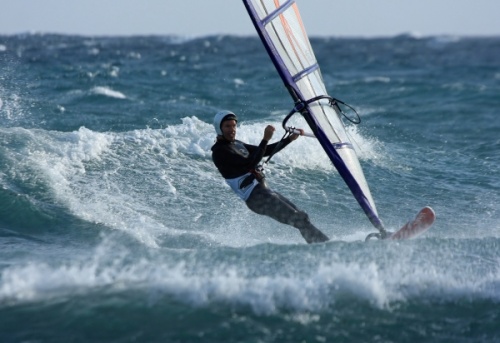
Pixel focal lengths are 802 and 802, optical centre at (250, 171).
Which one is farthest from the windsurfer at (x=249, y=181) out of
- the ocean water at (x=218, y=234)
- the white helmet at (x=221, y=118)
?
the ocean water at (x=218, y=234)

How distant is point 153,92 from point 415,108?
17.9 feet

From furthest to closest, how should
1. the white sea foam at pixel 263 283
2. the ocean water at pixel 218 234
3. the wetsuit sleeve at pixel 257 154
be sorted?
the wetsuit sleeve at pixel 257 154, the white sea foam at pixel 263 283, the ocean water at pixel 218 234

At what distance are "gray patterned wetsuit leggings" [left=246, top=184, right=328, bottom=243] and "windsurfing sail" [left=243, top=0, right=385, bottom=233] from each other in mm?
458

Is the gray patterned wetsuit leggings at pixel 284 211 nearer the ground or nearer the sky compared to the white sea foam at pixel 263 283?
nearer the sky

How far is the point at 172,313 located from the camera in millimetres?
5129

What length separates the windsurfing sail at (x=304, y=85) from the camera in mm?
6279

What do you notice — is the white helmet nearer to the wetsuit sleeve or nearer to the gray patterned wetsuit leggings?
the wetsuit sleeve

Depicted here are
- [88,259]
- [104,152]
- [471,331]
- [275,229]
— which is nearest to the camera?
[471,331]

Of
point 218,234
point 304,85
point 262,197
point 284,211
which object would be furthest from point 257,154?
point 218,234

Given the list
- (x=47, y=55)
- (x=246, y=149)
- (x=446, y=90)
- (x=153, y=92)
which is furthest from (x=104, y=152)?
(x=47, y=55)

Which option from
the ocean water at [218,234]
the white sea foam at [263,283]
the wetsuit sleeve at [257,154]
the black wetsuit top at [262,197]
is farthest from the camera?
the black wetsuit top at [262,197]

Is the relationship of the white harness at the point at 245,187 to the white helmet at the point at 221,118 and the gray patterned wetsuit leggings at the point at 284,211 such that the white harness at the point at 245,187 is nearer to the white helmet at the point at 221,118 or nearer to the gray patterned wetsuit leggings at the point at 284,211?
the gray patterned wetsuit leggings at the point at 284,211

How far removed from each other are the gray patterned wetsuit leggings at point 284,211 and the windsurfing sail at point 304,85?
0.46 meters

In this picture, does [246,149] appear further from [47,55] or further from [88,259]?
[47,55]
